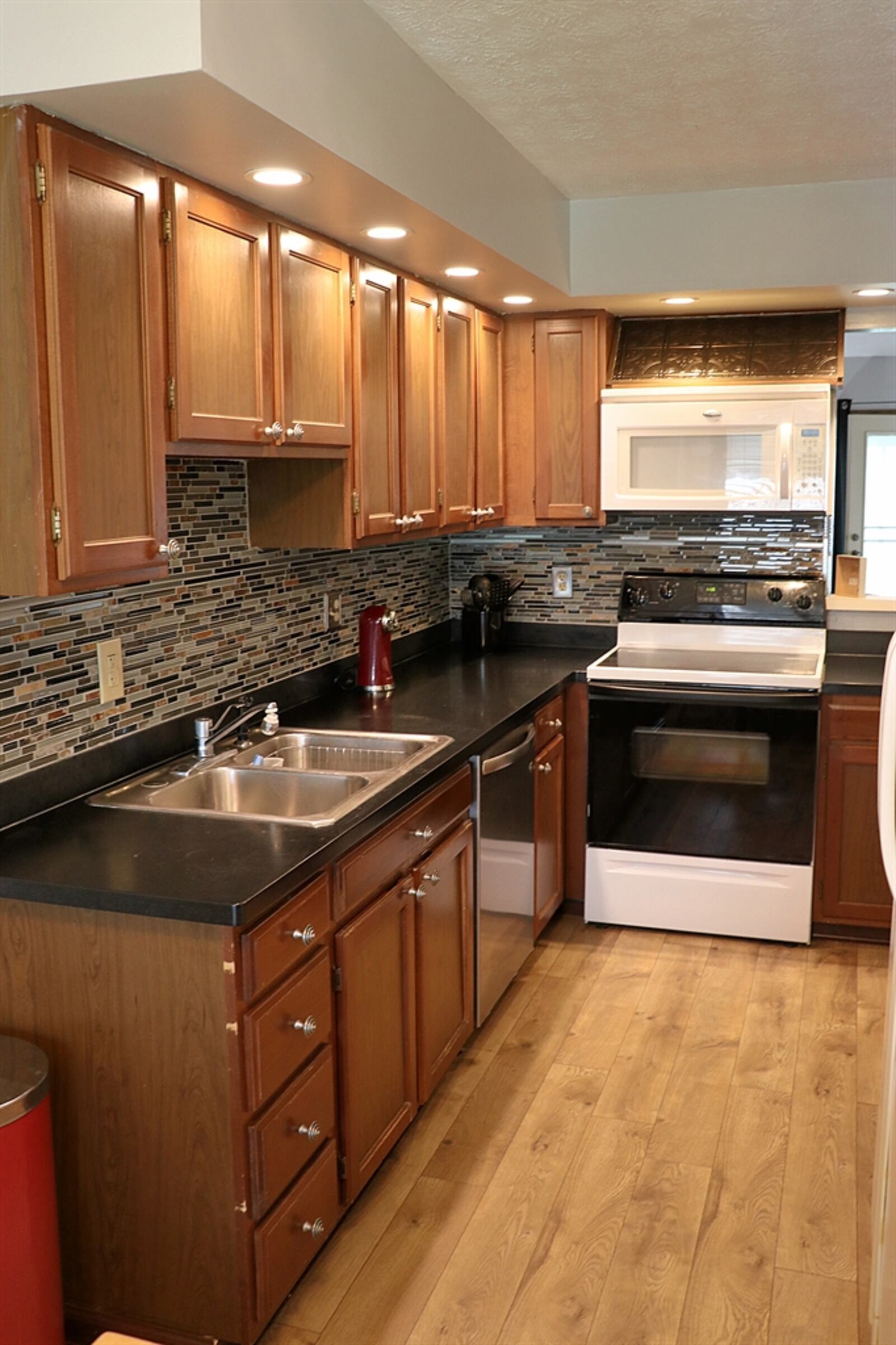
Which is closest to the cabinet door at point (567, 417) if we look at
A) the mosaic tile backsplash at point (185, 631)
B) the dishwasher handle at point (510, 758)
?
the mosaic tile backsplash at point (185, 631)

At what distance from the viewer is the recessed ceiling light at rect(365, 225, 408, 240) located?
2.78 meters

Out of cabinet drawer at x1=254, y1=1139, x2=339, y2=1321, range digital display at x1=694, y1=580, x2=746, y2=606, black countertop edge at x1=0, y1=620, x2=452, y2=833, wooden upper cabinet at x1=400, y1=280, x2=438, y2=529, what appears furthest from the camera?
range digital display at x1=694, y1=580, x2=746, y2=606

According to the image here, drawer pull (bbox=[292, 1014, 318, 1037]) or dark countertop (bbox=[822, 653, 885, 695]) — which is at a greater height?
dark countertop (bbox=[822, 653, 885, 695])

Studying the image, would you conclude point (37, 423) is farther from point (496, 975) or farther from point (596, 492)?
point (596, 492)

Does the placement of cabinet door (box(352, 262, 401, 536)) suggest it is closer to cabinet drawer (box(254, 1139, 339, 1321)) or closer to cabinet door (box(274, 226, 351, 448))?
cabinet door (box(274, 226, 351, 448))

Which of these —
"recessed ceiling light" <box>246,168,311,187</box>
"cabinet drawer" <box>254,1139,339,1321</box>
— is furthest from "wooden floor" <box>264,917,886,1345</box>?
"recessed ceiling light" <box>246,168,311,187</box>

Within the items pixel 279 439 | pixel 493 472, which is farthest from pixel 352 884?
pixel 493 472

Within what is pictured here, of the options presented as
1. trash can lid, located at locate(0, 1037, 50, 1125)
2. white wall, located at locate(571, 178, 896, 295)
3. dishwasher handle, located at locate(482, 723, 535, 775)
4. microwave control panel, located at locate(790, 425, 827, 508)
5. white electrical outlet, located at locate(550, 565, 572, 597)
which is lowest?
trash can lid, located at locate(0, 1037, 50, 1125)

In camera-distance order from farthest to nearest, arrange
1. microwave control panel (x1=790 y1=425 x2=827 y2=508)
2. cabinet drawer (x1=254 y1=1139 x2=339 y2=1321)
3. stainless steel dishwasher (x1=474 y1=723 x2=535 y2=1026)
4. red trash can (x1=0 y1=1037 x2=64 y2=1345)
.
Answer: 1. microwave control panel (x1=790 y1=425 x2=827 y2=508)
2. stainless steel dishwasher (x1=474 y1=723 x2=535 y2=1026)
3. cabinet drawer (x1=254 y1=1139 x2=339 y2=1321)
4. red trash can (x1=0 y1=1037 x2=64 y2=1345)

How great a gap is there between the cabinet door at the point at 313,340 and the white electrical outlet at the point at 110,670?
59cm

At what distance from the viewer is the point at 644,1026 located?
3359 mm

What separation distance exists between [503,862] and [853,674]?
1388 millimetres

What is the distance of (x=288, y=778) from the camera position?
2742mm

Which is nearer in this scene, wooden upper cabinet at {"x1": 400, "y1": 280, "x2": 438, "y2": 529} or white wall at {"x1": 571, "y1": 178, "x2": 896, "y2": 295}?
wooden upper cabinet at {"x1": 400, "y1": 280, "x2": 438, "y2": 529}
